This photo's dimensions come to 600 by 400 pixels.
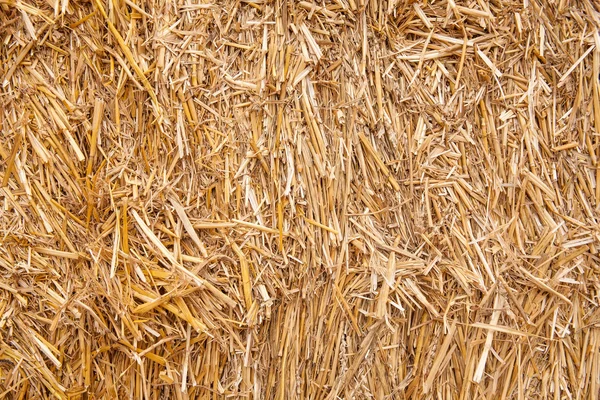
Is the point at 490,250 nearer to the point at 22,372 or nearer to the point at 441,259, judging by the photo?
A: the point at 441,259

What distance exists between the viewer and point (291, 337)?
115 centimetres

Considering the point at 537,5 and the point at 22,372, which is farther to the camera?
the point at 537,5

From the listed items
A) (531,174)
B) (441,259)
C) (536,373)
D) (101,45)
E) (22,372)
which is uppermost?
(101,45)

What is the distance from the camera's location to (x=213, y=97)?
116 cm

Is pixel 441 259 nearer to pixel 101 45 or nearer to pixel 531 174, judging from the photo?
pixel 531 174

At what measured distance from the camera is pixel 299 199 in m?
1.16

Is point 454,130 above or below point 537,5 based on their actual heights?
below

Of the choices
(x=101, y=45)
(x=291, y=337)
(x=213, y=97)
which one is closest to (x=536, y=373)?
(x=291, y=337)

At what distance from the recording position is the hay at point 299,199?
1127 millimetres

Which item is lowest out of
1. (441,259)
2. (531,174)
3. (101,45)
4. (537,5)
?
(441,259)

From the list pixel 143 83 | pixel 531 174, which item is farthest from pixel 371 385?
pixel 143 83

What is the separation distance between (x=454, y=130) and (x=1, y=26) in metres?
0.98

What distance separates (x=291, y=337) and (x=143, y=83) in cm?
61

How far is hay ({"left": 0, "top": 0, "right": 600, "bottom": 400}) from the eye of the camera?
1.13m
